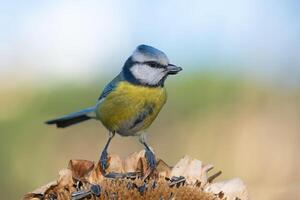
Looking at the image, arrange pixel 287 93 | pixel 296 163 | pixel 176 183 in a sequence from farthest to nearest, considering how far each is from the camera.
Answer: pixel 287 93
pixel 296 163
pixel 176 183

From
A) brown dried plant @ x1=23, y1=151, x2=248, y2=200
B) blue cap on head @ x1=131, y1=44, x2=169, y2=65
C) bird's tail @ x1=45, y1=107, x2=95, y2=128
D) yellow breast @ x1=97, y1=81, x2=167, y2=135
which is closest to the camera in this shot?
brown dried plant @ x1=23, y1=151, x2=248, y2=200

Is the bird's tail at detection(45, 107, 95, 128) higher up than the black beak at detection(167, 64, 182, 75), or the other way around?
the black beak at detection(167, 64, 182, 75)

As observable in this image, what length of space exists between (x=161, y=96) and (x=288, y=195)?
3.08 ft

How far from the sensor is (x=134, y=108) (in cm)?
228

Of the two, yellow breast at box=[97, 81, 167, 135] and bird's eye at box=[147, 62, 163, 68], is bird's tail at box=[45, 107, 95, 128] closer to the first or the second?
yellow breast at box=[97, 81, 167, 135]

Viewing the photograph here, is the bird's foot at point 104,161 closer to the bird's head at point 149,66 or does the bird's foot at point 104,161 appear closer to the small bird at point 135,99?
the small bird at point 135,99

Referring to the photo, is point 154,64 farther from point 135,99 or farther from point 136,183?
point 136,183

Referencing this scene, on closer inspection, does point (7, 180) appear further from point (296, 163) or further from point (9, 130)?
point (296, 163)

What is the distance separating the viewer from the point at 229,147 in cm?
355

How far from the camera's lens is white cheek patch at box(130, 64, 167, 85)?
2.15m

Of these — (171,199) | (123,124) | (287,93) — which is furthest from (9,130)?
(171,199)

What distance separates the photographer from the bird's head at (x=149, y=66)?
2.11m

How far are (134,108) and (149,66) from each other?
7.2 inches

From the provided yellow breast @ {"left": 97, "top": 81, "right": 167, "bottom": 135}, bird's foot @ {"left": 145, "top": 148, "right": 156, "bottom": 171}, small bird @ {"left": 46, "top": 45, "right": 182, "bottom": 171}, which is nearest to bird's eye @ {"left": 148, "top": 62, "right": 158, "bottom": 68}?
small bird @ {"left": 46, "top": 45, "right": 182, "bottom": 171}
